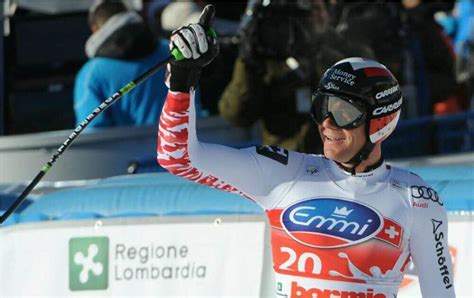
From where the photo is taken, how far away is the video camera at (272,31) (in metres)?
6.73

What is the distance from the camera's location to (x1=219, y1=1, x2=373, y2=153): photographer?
671cm

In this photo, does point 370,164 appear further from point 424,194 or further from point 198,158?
point 198,158

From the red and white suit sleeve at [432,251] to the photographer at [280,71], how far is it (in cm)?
246

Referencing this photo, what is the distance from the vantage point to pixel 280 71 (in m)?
6.85

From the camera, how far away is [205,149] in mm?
4152

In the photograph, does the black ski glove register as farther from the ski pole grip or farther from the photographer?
the photographer

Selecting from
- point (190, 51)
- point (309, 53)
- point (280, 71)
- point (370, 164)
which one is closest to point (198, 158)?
point (190, 51)

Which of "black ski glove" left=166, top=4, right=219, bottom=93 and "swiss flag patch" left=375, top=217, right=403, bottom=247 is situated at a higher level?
"black ski glove" left=166, top=4, right=219, bottom=93

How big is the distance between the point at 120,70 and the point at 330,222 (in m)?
3.03

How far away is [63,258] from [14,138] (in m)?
1.85

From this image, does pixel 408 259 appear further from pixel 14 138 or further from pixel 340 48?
pixel 14 138

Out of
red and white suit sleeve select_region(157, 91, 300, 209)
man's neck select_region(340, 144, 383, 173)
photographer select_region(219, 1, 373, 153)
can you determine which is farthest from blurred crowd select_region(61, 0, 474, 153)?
red and white suit sleeve select_region(157, 91, 300, 209)

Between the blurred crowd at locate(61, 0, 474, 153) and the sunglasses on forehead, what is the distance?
7.76 feet

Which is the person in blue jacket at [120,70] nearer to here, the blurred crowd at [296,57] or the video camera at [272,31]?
the blurred crowd at [296,57]
